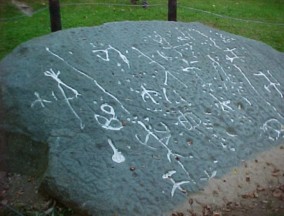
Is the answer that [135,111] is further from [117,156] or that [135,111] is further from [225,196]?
[225,196]

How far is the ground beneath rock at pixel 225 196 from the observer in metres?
4.02

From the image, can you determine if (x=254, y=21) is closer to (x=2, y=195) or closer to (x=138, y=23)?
(x=138, y=23)

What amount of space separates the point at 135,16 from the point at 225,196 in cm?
625

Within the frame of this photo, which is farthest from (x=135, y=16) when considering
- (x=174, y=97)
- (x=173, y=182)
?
(x=173, y=182)

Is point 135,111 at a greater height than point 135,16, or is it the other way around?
point 135,111

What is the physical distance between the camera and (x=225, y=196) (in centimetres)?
424

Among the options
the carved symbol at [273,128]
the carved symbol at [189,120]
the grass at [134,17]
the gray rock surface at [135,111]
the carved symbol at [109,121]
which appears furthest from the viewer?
the grass at [134,17]

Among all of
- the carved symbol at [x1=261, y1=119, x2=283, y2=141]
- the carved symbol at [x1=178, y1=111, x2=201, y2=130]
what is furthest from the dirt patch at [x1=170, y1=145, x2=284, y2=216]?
the carved symbol at [x1=178, y1=111, x2=201, y2=130]

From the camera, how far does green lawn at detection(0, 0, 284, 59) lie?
8.83m

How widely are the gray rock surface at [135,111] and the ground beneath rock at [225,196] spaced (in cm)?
11

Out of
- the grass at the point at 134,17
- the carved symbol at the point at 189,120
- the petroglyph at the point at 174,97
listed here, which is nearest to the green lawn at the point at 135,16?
the grass at the point at 134,17

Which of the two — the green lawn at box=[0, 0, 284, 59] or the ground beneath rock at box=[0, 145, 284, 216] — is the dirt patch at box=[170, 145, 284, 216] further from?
the green lawn at box=[0, 0, 284, 59]

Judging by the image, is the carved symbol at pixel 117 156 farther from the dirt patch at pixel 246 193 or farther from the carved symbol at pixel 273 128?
the carved symbol at pixel 273 128

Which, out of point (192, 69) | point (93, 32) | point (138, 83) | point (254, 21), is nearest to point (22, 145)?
point (138, 83)
